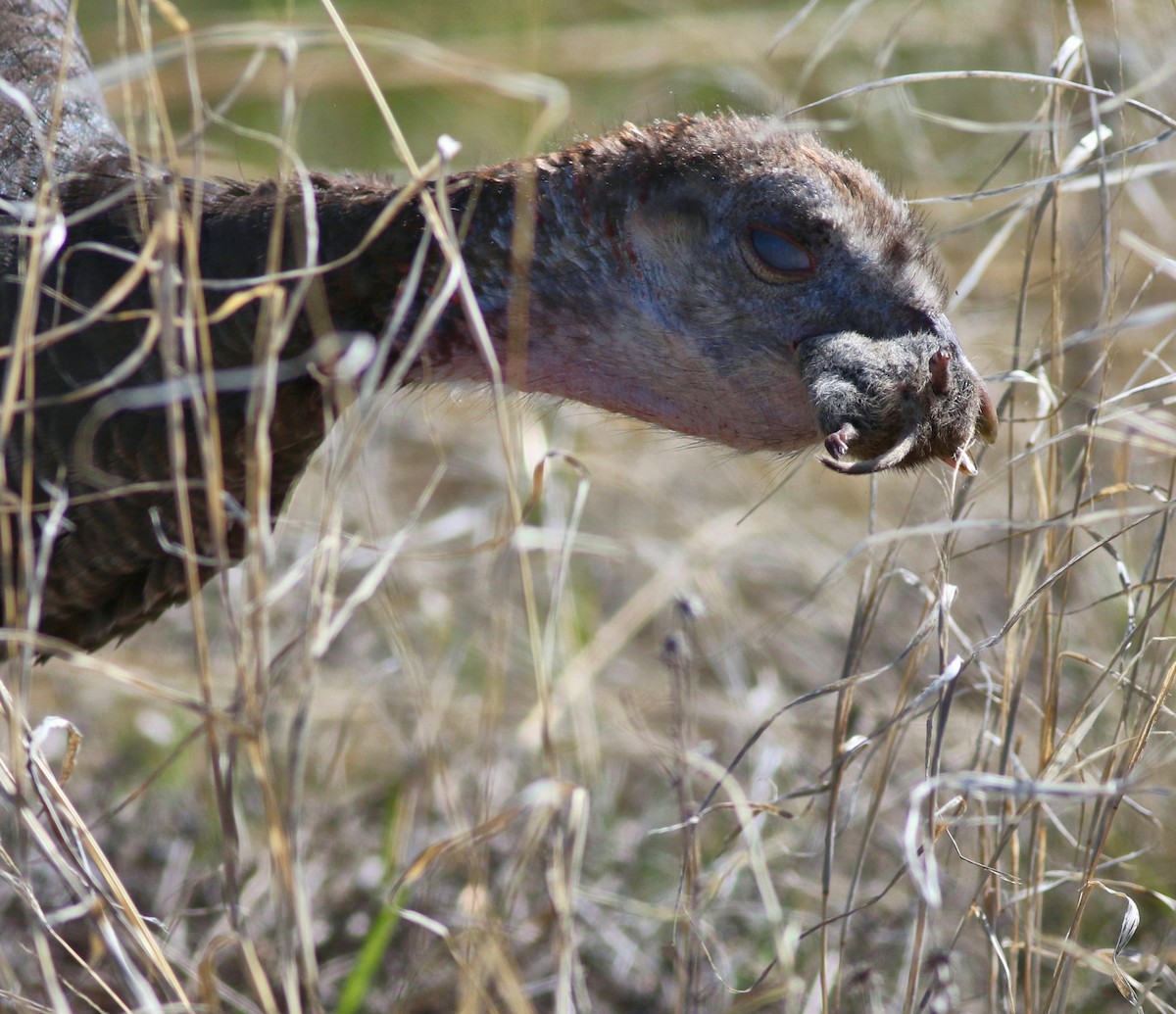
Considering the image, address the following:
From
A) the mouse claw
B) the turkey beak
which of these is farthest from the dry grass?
the mouse claw

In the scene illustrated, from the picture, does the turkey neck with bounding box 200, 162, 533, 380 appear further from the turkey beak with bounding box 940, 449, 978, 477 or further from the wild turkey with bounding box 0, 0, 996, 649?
the turkey beak with bounding box 940, 449, 978, 477

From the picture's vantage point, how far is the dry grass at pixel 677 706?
1.46 metres

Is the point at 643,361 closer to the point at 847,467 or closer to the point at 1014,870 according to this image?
the point at 847,467

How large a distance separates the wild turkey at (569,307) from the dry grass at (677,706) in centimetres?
13

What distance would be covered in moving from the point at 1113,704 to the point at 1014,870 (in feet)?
3.49

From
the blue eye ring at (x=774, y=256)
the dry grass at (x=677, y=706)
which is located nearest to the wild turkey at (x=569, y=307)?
the blue eye ring at (x=774, y=256)

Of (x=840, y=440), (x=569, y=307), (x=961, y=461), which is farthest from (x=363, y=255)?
(x=961, y=461)

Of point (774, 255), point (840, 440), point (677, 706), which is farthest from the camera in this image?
point (774, 255)

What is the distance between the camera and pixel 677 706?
5.10ft

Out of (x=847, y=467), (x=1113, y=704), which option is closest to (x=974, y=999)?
(x=1113, y=704)

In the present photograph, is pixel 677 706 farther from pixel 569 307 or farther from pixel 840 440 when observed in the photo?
pixel 569 307

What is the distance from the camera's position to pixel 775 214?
189 centimetres

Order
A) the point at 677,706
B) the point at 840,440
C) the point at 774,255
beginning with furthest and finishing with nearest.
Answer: the point at 774,255, the point at 840,440, the point at 677,706

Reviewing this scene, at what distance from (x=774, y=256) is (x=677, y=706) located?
71 centimetres
